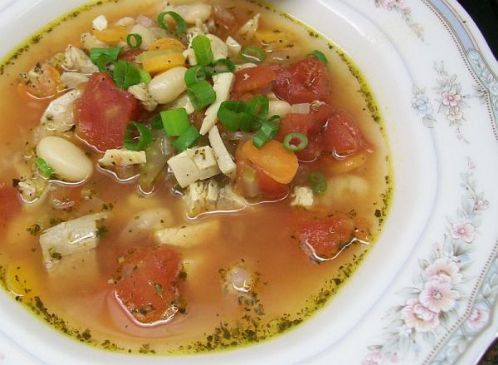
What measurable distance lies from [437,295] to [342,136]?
3.43 feet

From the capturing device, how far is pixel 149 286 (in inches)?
99.3

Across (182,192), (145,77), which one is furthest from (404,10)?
(182,192)

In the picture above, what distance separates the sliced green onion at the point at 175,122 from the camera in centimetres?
281

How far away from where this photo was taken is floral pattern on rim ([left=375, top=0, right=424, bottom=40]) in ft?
9.85

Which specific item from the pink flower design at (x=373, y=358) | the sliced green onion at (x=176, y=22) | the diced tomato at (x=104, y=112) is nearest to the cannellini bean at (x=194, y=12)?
the sliced green onion at (x=176, y=22)

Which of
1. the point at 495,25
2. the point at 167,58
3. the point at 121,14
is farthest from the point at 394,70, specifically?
the point at 121,14

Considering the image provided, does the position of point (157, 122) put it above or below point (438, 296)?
above

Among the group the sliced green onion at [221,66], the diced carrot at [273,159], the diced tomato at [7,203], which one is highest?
the sliced green onion at [221,66]

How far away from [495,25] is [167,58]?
2.09 metres

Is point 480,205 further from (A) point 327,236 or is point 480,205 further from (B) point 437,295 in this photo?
(A) point 327,236

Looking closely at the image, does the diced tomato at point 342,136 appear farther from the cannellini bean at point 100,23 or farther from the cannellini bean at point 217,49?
the cannellini bean at point 100,23

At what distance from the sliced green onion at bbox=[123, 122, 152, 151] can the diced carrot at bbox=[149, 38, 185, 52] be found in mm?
523

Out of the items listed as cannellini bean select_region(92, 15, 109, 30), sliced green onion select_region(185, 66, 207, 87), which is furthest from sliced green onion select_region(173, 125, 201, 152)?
cannellini bean select_region(92, 15, 109, 30)

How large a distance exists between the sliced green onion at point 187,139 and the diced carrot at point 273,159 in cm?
25
